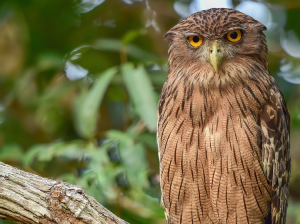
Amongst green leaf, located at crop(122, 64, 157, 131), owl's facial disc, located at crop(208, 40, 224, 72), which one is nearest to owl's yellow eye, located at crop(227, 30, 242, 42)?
owl's facial disc, located at crop(208, 40, 224, 72)

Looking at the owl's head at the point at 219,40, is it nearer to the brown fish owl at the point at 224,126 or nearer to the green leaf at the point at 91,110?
the brown fish owl at the point at 224,126

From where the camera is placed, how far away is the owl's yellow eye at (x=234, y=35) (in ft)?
8.52

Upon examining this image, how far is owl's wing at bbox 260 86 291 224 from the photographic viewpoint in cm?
263

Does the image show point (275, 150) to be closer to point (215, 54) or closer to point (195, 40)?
point (215, 54)

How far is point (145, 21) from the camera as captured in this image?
4.79m

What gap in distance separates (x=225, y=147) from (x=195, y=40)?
0.66 meters

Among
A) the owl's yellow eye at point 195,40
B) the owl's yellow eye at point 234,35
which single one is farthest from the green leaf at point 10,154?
the owl's yellow eye at point 234,35

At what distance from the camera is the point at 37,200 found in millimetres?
2098

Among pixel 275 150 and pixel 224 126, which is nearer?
pixel 224 126

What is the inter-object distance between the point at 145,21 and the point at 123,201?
2208 millimetres

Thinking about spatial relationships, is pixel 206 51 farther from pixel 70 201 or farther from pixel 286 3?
pixel 286 3

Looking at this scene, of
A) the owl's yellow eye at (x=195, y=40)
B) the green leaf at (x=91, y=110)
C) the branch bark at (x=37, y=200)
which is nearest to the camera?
the branch bark at (x=37, y=200)

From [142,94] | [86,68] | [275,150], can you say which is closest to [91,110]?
[142,94]

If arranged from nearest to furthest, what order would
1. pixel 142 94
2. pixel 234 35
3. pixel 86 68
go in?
pixel 234 35, pixel 142 94, pixel 86 68
